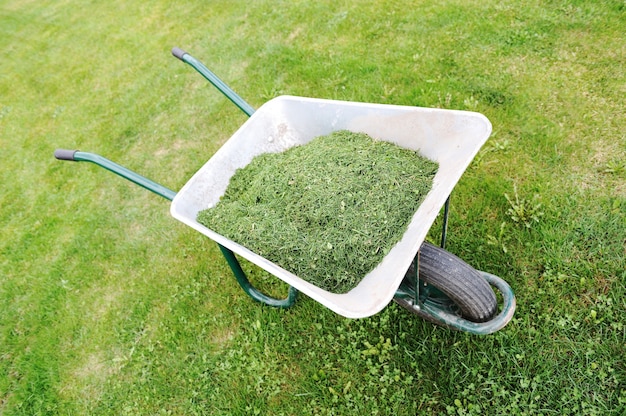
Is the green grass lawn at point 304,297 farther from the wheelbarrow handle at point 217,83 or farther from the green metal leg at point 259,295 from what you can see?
the wheelbarrow handle at point 217,83

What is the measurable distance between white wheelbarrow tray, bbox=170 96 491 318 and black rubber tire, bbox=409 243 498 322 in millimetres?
218

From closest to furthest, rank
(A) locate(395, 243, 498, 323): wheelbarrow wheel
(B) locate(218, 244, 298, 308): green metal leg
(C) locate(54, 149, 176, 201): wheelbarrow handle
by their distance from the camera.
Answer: (A) locate(395, 243, 498, 323): wheelbarrow wheel < (C) locate(54, 149, 176, 201): wheelbarrow handle < (B) locate(218, 244, 298, 308): green metal leg

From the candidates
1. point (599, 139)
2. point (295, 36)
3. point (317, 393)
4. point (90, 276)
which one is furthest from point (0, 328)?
point (599, 139)

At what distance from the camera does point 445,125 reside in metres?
2.03

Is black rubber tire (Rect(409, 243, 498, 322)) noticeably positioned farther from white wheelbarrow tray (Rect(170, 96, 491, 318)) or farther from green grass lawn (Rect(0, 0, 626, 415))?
green grass lawn (Rect(0, 0, 626, 415))

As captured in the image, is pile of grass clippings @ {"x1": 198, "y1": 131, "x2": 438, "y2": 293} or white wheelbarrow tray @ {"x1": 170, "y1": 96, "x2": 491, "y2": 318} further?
pile of grass clippings @ {"x1": 198, "y1": 131, "x2": 438, "y2": 293}

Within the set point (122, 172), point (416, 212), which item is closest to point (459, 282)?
point (416, 212)

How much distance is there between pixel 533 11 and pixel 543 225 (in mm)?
2394

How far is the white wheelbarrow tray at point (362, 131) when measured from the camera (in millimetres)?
1529

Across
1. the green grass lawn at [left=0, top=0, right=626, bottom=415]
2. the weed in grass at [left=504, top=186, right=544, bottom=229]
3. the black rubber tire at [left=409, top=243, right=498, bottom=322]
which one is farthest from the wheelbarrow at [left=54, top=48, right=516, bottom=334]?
the weed in grass at [left=504, top=186, right=544, bottom=229]

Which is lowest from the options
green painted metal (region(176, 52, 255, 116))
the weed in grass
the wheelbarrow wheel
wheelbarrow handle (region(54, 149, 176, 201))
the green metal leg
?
the green metal leg

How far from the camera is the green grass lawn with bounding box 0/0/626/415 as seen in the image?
214cm

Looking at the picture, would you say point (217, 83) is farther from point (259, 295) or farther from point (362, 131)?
point (259, 295)

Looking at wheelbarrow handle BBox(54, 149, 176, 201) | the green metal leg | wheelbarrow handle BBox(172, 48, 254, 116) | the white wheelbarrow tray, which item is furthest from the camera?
wheelbarrow handle BBox(172, 48, 254, 116)
